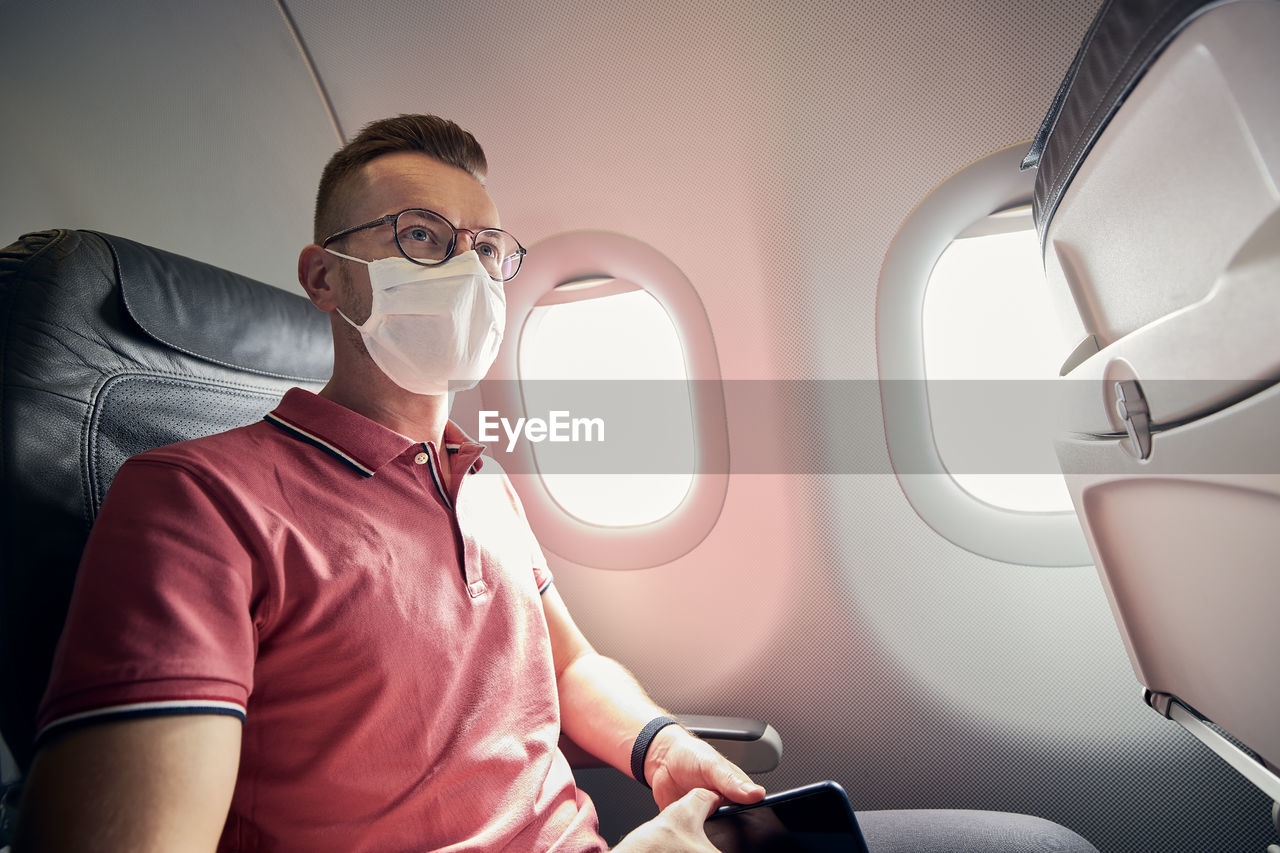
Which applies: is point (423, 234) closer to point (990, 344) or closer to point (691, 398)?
point (691, 398)

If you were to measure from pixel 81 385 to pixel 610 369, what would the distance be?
1.37 metres

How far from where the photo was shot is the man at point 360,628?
0.72 meters

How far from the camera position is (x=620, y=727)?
1.29m

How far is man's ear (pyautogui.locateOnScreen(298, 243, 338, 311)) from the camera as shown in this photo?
4.35 feet

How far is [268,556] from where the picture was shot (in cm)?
90

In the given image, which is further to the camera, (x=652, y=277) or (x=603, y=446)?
(x=603, y=446)

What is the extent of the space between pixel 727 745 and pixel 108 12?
2.72 meters

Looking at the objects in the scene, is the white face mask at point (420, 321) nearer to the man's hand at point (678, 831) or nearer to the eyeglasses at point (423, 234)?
the eyeglasses at point (423, 234)

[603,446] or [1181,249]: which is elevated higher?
[603,446]

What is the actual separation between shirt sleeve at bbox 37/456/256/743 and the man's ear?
1.75ft

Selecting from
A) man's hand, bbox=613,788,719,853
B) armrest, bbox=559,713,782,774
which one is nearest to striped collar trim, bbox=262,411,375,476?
man's hand, bbox=613,788,719,853

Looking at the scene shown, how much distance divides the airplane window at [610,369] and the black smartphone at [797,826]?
109 cm

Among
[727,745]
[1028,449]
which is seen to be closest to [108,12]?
[727,745]

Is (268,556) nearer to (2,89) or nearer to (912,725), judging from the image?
(912,725)
